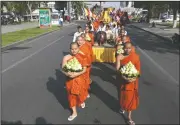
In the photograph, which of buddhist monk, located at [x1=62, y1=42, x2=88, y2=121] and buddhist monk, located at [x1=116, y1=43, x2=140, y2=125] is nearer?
buddhist monk, located at [x1=116, y1=43, x2=140, y2=125]

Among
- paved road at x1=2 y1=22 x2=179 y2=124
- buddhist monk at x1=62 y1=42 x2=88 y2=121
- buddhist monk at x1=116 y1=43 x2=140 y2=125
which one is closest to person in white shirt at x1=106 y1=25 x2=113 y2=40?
paved road at x1=2 y1=22 x2=179 y2=124

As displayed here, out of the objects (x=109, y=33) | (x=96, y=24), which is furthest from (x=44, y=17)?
(x=109, y=33)

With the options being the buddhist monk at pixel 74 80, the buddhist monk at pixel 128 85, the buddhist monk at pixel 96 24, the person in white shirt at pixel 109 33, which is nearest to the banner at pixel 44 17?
the buddhist monk at pixel 96 24

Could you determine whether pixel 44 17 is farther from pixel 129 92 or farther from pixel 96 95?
pixel 129 92

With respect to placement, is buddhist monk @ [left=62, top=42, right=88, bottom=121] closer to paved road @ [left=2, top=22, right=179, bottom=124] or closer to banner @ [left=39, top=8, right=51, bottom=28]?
paved road @ [left=2, top=22, right=179, bottom=124]

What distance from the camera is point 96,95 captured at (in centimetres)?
837

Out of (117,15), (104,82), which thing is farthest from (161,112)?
(117,15)

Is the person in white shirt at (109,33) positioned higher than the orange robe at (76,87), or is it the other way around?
the person in white shirt at (109,33)

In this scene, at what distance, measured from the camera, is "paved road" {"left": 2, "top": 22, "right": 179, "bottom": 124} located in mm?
4362

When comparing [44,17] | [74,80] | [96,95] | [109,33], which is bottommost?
[96,95]

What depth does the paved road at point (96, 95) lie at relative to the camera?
4.36 m

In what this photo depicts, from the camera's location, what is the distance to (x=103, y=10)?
17547 mm

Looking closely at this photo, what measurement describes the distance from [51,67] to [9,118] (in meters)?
6.26

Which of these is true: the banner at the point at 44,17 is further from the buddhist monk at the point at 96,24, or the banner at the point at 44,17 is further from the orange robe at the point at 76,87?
the orange robe at the point at 76,87
